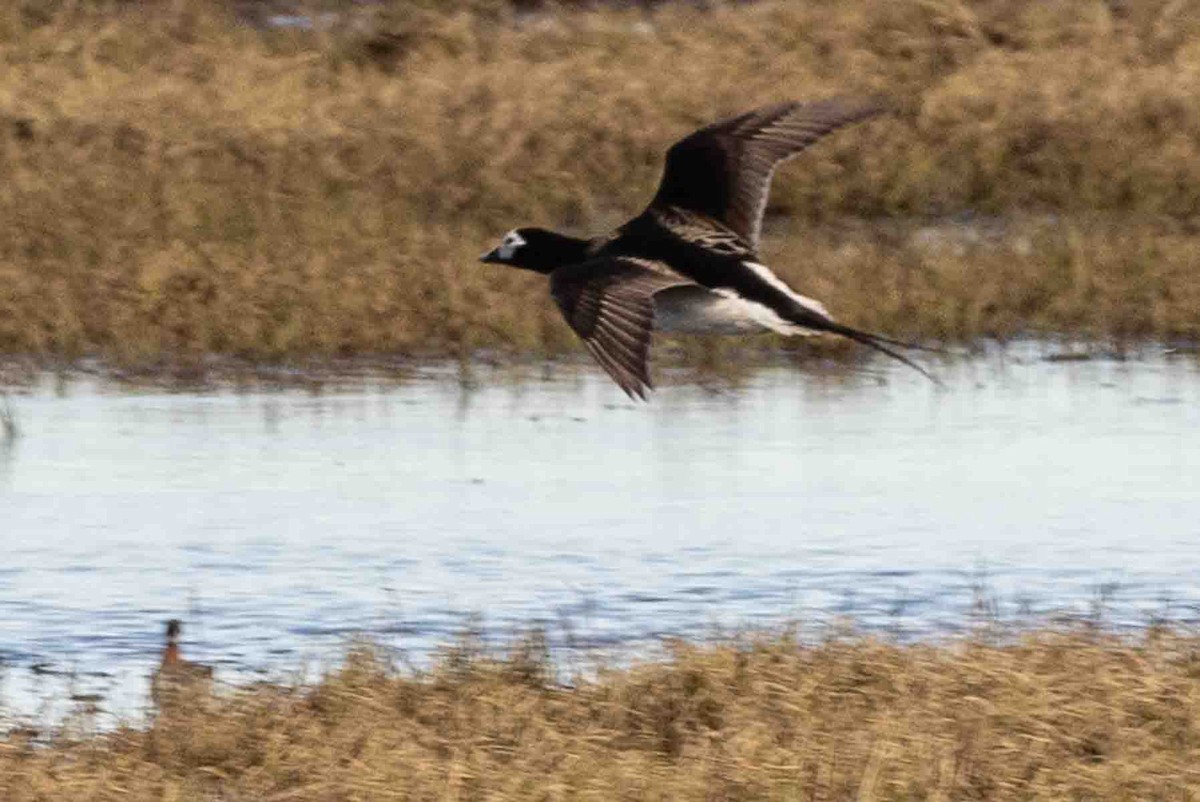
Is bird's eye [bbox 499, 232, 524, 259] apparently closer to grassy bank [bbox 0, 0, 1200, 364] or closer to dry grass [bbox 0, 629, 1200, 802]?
grassy bank [bbox 0, 0, 1200, 364]

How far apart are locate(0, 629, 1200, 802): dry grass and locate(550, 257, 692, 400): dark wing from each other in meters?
1.11

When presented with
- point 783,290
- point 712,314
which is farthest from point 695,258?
point 783,290

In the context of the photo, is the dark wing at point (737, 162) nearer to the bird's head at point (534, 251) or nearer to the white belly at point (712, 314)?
the bird's head at point (534, 251)

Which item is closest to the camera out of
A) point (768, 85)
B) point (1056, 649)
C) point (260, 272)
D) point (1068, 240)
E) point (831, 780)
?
point (831, 780)

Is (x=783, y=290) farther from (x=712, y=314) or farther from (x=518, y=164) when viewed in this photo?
(x=518, y=164)

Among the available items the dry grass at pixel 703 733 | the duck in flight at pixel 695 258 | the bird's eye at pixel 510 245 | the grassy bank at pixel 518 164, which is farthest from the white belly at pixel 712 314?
the grassy bank at pixel 518 164

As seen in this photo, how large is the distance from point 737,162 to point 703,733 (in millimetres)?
3603

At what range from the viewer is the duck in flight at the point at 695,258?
330 inches

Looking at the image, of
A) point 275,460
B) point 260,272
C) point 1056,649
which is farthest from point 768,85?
point 1056,649

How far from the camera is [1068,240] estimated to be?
→ 14.4m

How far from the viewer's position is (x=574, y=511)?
10.0 m

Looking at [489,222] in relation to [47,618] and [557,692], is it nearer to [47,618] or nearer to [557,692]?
[47,618]

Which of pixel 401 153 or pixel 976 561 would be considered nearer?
pixel 976 561

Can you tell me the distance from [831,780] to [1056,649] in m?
1.19
